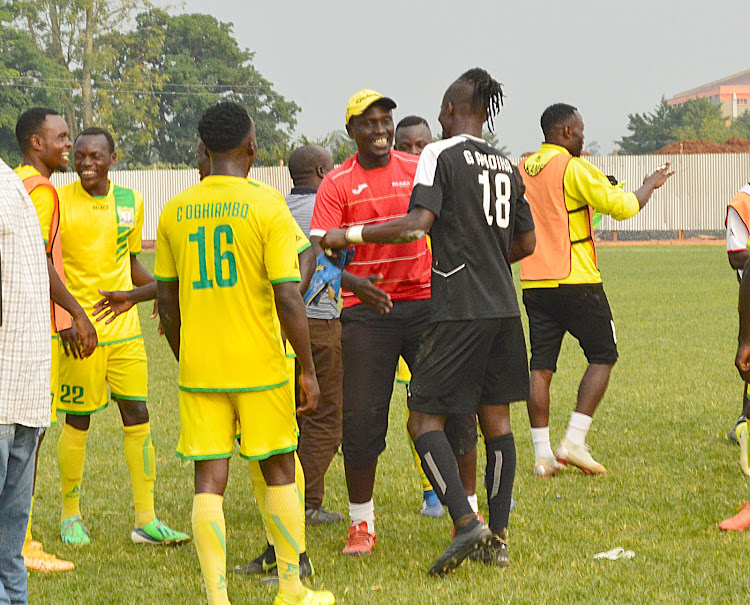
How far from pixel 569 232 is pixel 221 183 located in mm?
3545

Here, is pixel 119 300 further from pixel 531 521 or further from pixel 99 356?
pixel 531 521

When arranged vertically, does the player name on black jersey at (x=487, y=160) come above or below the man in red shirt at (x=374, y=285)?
above

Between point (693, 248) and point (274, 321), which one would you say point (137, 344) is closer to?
point (274, 321)

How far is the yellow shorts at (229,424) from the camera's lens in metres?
4.52

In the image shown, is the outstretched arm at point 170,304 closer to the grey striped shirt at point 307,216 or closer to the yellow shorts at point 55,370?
the yellow shorts at point 55,370

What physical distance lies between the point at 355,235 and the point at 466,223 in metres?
0.56

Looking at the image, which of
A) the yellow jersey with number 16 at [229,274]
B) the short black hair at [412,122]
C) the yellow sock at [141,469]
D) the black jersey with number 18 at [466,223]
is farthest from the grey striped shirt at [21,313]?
the short black hair at [412,122]

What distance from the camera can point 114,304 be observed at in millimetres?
5832

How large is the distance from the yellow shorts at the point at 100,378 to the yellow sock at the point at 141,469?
0.69 feet

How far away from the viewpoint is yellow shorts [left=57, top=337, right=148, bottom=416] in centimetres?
600

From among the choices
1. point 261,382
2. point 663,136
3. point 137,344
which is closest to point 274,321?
point 261,382

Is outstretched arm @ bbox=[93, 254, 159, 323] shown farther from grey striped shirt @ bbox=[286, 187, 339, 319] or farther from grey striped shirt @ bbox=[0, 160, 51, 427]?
grey striped shirt @ bbox=[0, 160, 51, 427]

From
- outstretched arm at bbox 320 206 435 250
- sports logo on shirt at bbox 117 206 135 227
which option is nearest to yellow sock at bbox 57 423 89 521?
sports logo on shirt at bbox 117 206 135 227

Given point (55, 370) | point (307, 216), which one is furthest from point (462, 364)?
point (55, 370)
